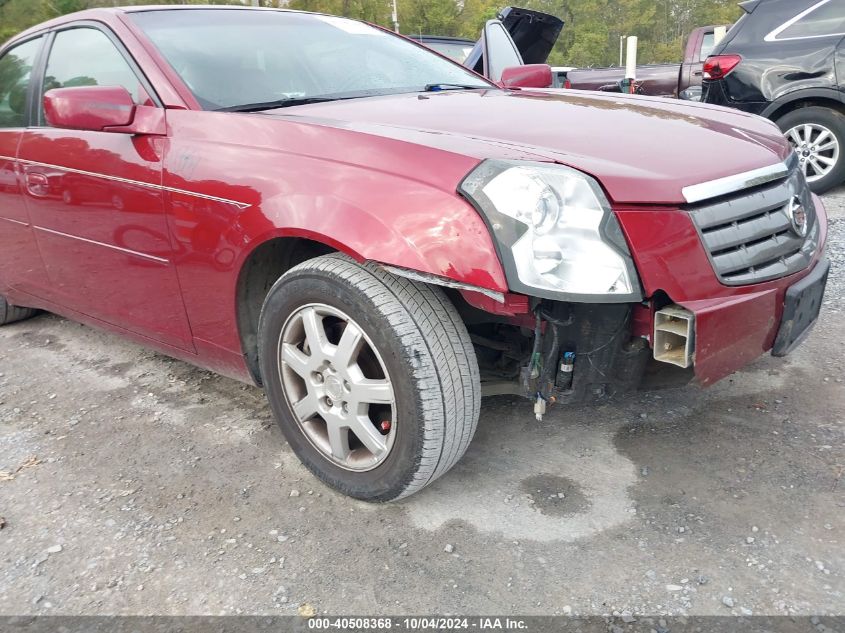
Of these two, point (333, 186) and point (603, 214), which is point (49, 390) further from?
point (603, 214)

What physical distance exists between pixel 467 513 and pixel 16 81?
301 cm

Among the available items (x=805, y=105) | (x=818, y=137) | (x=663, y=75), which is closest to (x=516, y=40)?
(x=805, y=105)

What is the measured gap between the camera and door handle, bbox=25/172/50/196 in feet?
9.54

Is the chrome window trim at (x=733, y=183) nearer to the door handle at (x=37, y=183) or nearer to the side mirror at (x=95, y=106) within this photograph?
the side mirror at (x=95, y=106)

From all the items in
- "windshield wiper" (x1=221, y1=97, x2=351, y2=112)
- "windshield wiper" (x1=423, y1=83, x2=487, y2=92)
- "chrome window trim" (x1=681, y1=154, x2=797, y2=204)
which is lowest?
"chrome window trim" (x1=681, y1=154, x2=797, y2=204)

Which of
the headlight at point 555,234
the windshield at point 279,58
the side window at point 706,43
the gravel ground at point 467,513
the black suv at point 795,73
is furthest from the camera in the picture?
the side window at point 706,43

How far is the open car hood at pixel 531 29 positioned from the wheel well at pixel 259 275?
4.52 metres

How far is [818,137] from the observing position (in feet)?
18.5

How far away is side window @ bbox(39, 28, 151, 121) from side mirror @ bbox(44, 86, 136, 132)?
4.2 inches

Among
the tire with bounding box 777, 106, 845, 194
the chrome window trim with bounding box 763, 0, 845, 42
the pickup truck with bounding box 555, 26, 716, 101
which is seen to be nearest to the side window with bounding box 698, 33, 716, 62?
the pickup truck with bounding box 555, 26, 716, 101

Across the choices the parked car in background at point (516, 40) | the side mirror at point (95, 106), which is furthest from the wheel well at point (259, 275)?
the parked car in background at point (516, 40)

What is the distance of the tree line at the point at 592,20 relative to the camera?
33.2 metres

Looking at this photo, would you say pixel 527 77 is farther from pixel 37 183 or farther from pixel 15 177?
pixel 15 177

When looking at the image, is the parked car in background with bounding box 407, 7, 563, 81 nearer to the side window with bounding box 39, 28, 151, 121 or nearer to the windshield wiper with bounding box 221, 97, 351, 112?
the windshield wiper with bounding box 221, 97, 351, 112
